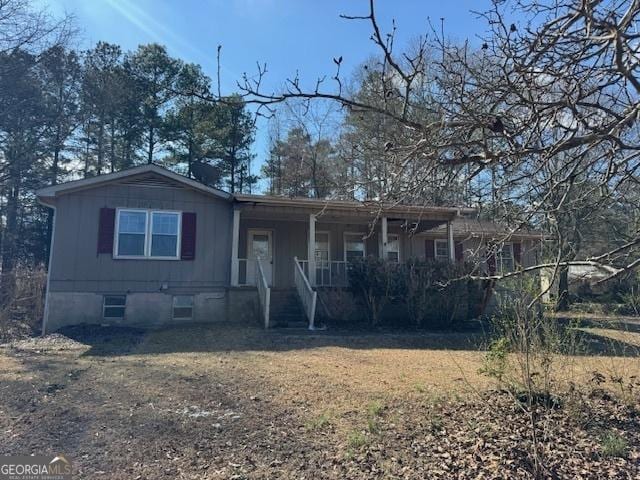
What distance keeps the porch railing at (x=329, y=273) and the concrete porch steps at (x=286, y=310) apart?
3.00ft

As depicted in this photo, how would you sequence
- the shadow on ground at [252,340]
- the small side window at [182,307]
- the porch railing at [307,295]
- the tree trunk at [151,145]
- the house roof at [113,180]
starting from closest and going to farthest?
the shadow on ground at [252,340] < the porch railing at [307,295] < the house roof at [113,180] < the small side window at [182,307] < the tree trunk at [151,145]

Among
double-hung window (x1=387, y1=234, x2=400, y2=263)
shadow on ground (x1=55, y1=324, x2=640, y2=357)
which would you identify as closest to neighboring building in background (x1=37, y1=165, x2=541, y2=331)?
shadow on ground (x1=55, y1=324, x2=640, y2=357)

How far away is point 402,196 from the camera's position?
4.05 metres

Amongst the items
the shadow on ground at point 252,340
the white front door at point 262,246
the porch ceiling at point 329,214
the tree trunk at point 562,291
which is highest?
the porch ceiling at point 329,214

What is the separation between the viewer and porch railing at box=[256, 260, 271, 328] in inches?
414

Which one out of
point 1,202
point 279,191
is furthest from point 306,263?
point 1,202

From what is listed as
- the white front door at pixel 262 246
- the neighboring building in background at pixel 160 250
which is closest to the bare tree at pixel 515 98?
the neighboring building in background at pixel 160 250

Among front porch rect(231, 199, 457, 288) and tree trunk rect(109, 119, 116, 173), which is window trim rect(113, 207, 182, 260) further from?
tree trunk rect(109, 119, 116, 173)

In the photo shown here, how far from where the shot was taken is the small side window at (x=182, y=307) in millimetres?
11703

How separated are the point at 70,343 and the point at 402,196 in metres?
8.32

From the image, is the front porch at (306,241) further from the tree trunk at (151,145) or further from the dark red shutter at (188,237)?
the tree trunk at (151,145)

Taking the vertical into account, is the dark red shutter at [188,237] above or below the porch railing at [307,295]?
above

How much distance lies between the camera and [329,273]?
13.3 metres

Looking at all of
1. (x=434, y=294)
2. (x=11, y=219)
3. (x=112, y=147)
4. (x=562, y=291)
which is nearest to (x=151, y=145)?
(x=112, y=147)
